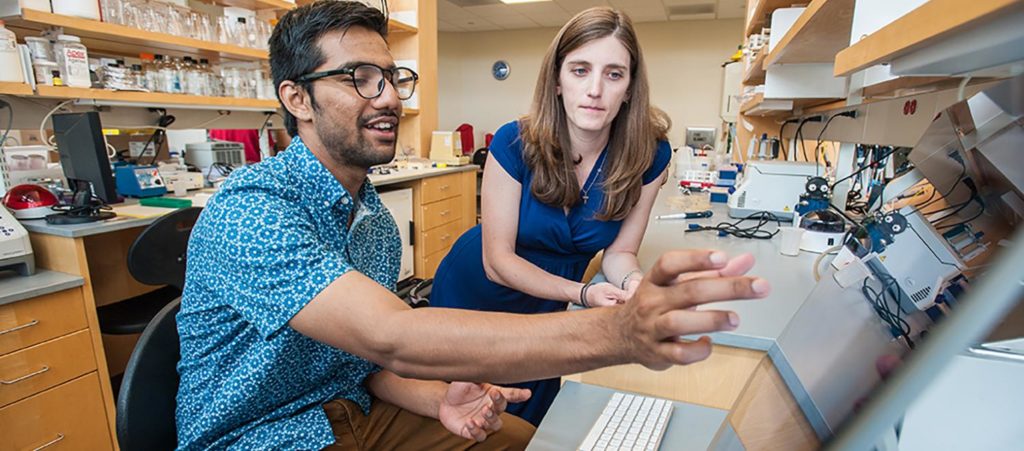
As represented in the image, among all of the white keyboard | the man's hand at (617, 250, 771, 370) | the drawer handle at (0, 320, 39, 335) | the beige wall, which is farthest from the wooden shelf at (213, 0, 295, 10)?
the beige wall

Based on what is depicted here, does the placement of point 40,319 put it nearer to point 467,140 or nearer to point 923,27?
point 923,27

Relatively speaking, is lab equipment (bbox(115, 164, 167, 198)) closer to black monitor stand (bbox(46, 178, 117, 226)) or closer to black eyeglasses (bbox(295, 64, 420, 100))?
black monitor stand (bbox(46, 178, 117, 226))

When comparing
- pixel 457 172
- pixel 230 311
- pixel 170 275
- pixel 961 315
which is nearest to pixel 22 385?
pixel 170 275

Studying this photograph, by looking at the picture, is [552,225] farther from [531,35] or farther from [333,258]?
[531,35]

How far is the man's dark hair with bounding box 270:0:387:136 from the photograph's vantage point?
3.02 feet

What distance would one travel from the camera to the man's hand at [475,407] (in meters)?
0.92

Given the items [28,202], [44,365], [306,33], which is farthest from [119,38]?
[306,33]

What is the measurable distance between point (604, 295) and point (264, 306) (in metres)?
0.67

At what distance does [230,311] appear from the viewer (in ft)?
2.72

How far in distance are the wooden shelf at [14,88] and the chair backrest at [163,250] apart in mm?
736

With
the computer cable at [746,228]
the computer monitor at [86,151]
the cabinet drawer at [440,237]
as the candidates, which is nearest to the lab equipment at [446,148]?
the cabinet drawer at [440,237]

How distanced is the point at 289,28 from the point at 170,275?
4.10ft

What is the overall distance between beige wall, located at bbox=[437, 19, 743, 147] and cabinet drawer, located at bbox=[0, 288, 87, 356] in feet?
19.2

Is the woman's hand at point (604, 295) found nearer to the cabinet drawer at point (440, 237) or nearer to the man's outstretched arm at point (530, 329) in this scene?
the man's outstretched arm at point (530, 329)
